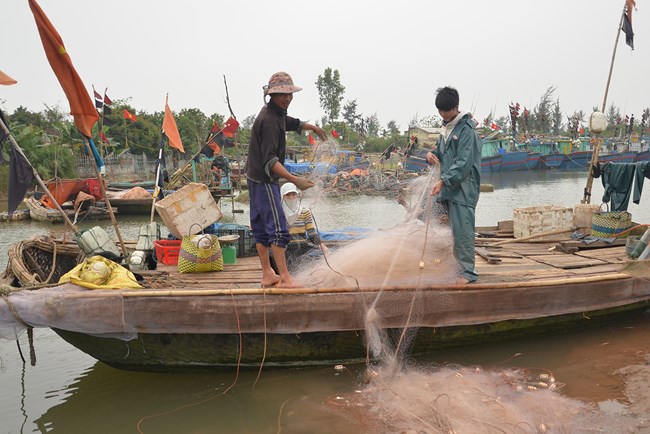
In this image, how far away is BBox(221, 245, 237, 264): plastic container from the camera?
508 cm

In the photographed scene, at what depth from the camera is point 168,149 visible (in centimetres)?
3322

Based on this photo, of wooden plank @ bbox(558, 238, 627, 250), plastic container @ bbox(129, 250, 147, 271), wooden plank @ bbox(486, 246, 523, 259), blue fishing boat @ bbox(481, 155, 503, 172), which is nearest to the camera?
plastic container @ bbox(129, 250, 147, 271)

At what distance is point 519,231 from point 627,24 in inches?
152

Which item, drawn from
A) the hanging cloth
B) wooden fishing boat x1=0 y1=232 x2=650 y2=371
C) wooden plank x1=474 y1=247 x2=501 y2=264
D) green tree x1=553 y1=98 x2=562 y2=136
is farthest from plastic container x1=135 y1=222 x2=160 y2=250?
green tree x1=553 y1=98 x2=562 y2=136

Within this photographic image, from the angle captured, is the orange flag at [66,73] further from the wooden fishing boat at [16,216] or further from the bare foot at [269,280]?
the wooden fishing boat at [16,216]

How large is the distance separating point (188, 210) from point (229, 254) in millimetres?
622

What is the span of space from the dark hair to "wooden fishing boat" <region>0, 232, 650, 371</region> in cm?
147

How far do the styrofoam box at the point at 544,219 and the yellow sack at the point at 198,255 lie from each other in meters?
4.00

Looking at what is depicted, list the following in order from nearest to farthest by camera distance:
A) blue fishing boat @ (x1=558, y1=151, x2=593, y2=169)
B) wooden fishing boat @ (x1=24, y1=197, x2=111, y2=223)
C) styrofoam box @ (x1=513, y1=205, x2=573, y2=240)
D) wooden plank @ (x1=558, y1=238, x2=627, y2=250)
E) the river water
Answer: the river water → wooden plank @ (x1=558, y1=238, x2=627, y2=250) → styrofoam box @ (x1=513, y1=205, x2=573, y2=240) → wooden fishing boat @ (x1=24, y1=197, x2=111, y2=223) → blue fishing boat @ (x1=558, y1=151, x2=593, y2=169)

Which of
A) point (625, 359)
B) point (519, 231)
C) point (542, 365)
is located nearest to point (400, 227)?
point (542, 365)

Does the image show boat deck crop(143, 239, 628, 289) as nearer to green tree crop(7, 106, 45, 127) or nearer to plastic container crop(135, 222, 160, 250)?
plastic container crop(135, 222, 160, 250)

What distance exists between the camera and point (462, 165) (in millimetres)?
3822

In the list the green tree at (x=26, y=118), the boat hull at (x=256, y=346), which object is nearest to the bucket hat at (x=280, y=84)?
the boat hull at (x=256, y=346)

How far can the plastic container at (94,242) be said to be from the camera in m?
4.57
